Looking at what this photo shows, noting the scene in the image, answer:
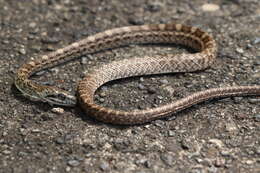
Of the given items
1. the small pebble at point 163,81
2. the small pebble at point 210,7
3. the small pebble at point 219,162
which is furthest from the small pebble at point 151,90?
the small pebble at point 210,7

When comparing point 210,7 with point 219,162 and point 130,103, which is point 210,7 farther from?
point 219,162

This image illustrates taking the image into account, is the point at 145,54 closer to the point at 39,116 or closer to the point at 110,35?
the point at 110,35

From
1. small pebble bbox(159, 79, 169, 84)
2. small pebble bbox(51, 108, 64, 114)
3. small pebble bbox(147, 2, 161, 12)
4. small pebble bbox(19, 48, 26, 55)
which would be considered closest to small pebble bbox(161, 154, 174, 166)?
small pebble bbox(51, 108, 64, 114)

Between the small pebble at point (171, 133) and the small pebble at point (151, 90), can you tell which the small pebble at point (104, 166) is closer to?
the small pebble at point (171, 133)

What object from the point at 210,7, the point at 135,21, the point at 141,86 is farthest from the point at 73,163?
the point at 210,7

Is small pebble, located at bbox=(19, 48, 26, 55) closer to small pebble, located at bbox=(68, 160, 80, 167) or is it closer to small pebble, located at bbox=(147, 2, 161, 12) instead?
small pebble, located at bbox=(147, 2, 161, 12)

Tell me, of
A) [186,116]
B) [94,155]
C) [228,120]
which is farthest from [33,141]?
[228,120]
